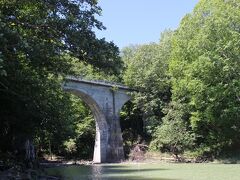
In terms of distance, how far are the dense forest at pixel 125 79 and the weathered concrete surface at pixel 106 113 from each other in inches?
74.8

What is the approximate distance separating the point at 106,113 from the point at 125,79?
173 inches

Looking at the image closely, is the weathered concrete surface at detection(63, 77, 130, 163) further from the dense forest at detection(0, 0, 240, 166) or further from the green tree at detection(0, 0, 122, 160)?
the green tree at detection(0, 0, 122, 160)

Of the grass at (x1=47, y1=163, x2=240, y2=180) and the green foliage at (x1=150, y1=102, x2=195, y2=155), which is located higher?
the green foliage at (x1=150, y1=102, x2=195, y2=155)

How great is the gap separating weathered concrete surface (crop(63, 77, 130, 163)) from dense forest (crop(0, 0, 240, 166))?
74.8 inches

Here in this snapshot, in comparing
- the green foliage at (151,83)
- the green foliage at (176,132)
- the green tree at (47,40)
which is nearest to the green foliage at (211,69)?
the green foliage at (176,132)

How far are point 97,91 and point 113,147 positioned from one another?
582 cm

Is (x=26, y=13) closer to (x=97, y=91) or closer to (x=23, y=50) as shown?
(x=23, y=50)

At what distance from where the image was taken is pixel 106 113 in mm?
42594

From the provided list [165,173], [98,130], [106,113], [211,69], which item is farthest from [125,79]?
[165,173]

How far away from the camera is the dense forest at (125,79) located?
44.1ft

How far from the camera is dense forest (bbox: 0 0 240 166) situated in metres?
13.4

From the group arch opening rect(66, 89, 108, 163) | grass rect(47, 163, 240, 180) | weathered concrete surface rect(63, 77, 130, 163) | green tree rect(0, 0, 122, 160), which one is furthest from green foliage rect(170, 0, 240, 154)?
green tree rect(0, 0, 122, 160)

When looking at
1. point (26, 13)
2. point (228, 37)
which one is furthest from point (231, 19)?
point (26, 13)

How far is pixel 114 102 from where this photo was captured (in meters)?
43.2
